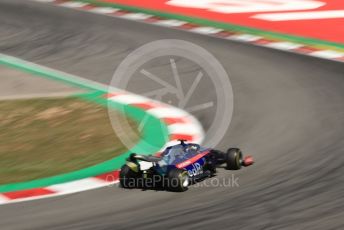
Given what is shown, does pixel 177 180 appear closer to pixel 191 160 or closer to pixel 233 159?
pixel 191 160

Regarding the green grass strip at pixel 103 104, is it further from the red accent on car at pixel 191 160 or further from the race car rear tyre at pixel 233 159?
the race car rear tyre at pixel 233 159

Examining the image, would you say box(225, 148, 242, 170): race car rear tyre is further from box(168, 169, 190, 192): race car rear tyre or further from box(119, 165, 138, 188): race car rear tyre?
box(119, 165, 138, 188): race car rear tyre

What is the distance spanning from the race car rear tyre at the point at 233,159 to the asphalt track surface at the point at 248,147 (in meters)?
0.10

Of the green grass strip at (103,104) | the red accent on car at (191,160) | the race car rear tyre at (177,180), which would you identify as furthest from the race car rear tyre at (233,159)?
the green grass strip at (103,104)

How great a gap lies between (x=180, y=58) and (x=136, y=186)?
7.99 meters

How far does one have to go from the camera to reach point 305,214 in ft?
33.2

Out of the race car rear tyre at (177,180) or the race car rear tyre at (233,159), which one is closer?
the race car rear tyre at (177,180)
